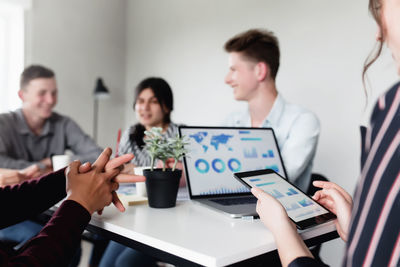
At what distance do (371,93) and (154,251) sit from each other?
1.82 m

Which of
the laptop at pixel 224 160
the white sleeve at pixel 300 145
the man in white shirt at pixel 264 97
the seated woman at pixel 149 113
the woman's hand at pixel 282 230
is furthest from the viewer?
the seated woman at pixel 149 113

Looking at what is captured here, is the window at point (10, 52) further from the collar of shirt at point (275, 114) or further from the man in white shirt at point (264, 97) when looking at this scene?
the collar of shirt at point (275, 114)

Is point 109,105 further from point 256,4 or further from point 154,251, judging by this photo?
point 154,251

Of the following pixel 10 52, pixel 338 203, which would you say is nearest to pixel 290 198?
pixel 338 203

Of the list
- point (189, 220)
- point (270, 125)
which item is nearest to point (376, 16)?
point (189, 220)

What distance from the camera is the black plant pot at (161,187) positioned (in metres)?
0.98

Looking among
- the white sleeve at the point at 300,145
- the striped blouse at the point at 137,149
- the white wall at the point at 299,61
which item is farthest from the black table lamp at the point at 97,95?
the white sleeve at the point at 300,145

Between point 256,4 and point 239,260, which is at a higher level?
point 256,4

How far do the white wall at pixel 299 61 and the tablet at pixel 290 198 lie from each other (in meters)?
1.20

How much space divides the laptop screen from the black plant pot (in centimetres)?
9

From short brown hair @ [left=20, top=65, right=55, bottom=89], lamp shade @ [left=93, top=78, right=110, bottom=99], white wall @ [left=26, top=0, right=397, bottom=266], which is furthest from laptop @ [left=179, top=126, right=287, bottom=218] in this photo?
lamp shade @ [left=93, top=78, right=110, bottom=99]

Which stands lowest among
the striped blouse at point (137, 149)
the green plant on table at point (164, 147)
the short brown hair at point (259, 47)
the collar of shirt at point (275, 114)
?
the striped blouse at point (137, 149)

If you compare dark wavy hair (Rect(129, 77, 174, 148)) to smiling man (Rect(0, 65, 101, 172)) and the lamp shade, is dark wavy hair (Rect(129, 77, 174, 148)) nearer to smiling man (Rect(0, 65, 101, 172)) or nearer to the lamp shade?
smiling man (Rect(0, 65, 101, 172))

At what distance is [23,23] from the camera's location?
304 cm
